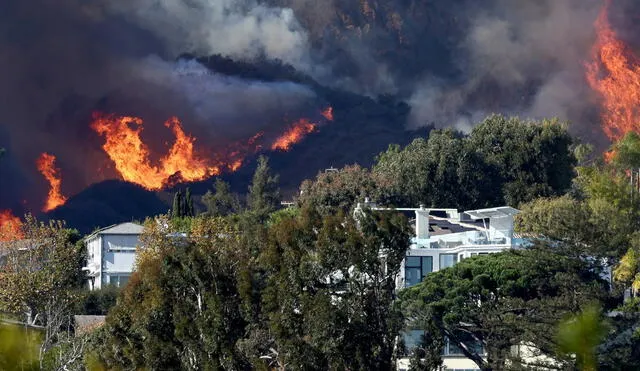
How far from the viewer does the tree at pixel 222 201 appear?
10531cm

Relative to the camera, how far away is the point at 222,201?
106625 mm

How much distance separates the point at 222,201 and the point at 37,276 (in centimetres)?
3148

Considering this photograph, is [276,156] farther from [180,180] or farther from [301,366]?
[301,366]

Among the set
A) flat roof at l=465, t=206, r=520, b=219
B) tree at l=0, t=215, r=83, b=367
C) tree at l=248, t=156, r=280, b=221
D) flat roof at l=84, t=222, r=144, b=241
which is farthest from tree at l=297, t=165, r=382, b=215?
tree at l=0, t=215, r=83, b=367

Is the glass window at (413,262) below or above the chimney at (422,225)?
below

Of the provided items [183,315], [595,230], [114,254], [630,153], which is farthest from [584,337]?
[114,254]

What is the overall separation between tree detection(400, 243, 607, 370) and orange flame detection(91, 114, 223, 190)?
53.0 metres

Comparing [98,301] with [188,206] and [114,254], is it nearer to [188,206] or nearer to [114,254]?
[114,254]

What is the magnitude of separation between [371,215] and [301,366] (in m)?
6.81

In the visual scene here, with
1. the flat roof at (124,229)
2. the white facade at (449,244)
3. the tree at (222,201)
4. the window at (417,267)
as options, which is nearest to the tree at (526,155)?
the tree at (222,201)

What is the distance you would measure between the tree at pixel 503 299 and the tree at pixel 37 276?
64.3 feet

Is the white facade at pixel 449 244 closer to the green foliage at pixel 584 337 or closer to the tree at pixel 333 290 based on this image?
the tree at pixel 333 290

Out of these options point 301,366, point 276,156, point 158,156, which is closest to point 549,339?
point 301,366

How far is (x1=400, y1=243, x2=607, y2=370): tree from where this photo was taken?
1949 inches
